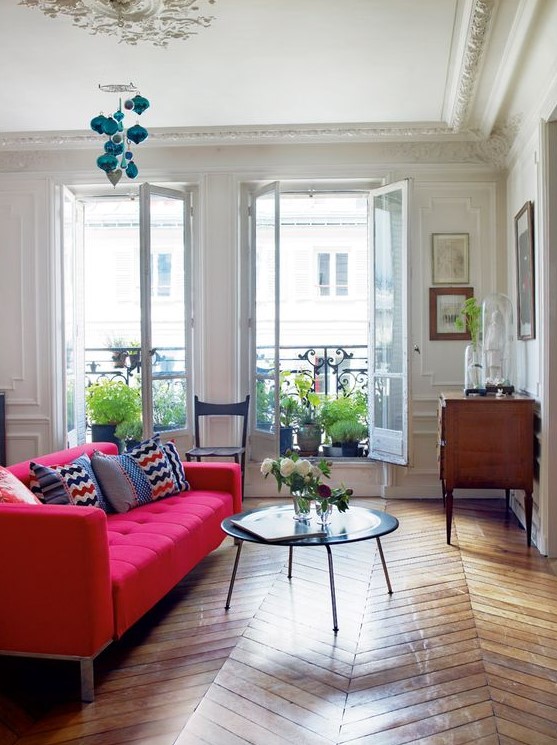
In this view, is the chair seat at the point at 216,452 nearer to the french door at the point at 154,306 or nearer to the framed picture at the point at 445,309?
the french door at the point at 154,306

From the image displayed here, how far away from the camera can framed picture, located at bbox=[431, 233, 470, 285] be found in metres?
5.36

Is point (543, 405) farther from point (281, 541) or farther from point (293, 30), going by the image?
point (293, 30)

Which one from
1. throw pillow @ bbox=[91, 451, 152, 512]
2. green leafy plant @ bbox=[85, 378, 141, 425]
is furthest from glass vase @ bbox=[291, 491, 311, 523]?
green leafy plant @ bbox=[85, 378, 141, 425]

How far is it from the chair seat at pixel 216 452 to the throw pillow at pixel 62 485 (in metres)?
1.79

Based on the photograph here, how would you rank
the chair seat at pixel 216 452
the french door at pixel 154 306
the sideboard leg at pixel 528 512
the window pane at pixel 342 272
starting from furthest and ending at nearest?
the window pane at pixel 342 272
the french door at pixel 154 306
the chair seat at pixel 216 452
the sideboard leg at pixel 528 512

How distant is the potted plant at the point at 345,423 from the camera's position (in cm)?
569

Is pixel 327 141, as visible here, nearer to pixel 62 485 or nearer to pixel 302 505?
pixel 302 505

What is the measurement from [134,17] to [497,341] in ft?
9.02

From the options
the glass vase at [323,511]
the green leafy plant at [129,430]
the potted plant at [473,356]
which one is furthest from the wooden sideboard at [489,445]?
the green leafy plant at [129,430]

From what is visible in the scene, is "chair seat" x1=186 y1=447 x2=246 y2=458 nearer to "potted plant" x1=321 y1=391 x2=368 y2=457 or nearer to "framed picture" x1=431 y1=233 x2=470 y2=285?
"potted plant" x1=321 y1=391 x2=368 y2=457

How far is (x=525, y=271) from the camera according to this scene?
444 cm

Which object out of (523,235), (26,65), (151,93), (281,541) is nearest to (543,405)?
(523,235)

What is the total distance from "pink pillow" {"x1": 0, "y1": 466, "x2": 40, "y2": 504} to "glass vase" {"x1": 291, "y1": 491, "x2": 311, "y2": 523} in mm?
1097

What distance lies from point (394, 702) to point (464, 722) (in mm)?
227
